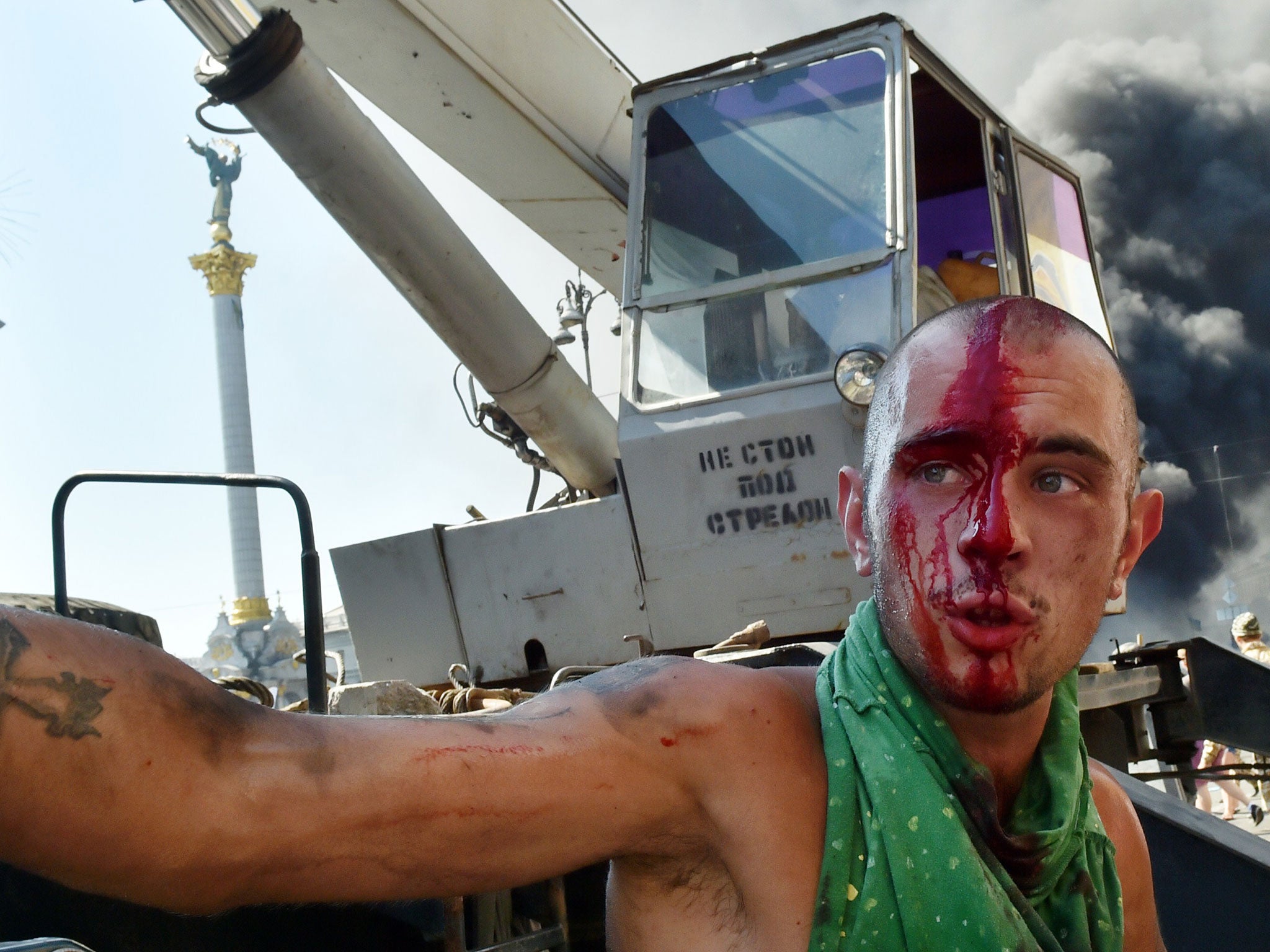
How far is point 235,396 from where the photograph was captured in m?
36.1

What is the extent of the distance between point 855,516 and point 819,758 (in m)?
0.38

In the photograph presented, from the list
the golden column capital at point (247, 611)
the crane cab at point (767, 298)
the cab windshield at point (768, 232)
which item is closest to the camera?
the crane cab at point (767, 298)

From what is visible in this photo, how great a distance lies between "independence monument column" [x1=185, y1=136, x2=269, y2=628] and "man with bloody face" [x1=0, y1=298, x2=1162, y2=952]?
A: 33.5 metres

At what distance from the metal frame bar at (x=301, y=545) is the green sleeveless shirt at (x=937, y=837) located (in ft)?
3.47

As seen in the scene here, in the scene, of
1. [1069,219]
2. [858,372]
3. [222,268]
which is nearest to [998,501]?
[858,372]

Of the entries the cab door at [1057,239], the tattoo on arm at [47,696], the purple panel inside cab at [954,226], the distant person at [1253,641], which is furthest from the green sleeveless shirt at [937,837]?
the distant person at [1253,641]

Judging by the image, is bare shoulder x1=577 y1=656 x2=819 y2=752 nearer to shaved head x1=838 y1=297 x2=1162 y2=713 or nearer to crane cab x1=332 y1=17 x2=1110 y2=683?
shaved head x1=838 y1=297 x2=1162 y2=713

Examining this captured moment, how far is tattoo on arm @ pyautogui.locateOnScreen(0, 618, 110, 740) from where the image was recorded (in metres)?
0.96

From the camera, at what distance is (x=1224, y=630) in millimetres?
23516

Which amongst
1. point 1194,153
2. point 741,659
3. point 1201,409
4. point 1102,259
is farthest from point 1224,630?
point 741,659

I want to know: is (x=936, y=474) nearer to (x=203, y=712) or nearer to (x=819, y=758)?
(x=819, y=758)

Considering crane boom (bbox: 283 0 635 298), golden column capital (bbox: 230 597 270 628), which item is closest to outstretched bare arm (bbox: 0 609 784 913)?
crane boom (bbox: 283 0 635 298)

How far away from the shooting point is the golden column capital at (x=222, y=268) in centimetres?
3738

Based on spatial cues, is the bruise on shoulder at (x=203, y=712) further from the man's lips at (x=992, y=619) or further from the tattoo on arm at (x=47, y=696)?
the man's lips at (x=992, y=619)
